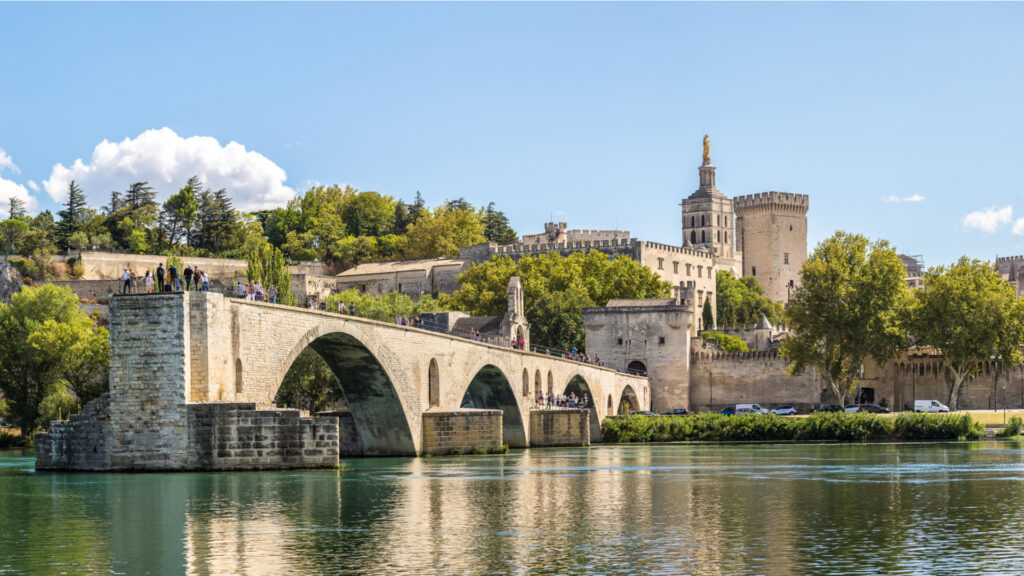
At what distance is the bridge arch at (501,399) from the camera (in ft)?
202

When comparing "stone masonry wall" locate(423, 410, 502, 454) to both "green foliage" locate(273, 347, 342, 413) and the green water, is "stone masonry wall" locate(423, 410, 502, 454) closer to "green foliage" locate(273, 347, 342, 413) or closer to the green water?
the green water

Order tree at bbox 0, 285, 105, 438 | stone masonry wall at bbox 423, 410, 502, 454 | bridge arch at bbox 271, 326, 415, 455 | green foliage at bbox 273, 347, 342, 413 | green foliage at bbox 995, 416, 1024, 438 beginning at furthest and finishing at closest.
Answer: green foliage at bbox 995, 416, 1024, 438 < tree at bbox 0, 285, 105, 438 < green foliage at bbox 273, 347, 342, 413 < stone masonry wall at bbox 423, 410, 502, 454 < bridge arch at bbox 271, 326, 415, 455

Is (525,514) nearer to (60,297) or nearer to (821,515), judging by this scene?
(821,515)

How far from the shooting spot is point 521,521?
2689cm

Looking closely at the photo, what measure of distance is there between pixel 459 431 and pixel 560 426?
13.9 m

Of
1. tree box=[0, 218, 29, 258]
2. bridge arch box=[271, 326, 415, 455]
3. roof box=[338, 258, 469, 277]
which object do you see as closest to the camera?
bridge arch box=[271, 326, 415, 455]

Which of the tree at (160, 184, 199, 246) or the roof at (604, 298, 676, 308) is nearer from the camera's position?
the roof at (604, 298, 676, 308)

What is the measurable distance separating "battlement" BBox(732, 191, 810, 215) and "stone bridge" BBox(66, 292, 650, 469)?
3775 inches

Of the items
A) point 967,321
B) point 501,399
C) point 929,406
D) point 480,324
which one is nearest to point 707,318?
point 929,406

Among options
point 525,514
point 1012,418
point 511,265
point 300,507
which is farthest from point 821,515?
point 511,265

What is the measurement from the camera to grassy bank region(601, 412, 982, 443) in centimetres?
6569

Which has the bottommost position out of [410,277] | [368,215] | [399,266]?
[410,277]

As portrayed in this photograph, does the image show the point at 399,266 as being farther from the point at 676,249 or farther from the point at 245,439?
the point at 245,439

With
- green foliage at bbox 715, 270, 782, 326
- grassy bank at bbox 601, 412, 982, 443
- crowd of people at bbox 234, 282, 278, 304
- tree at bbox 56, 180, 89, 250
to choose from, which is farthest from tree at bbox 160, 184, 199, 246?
crowd of people at bbox 234, 282, 278, 304
